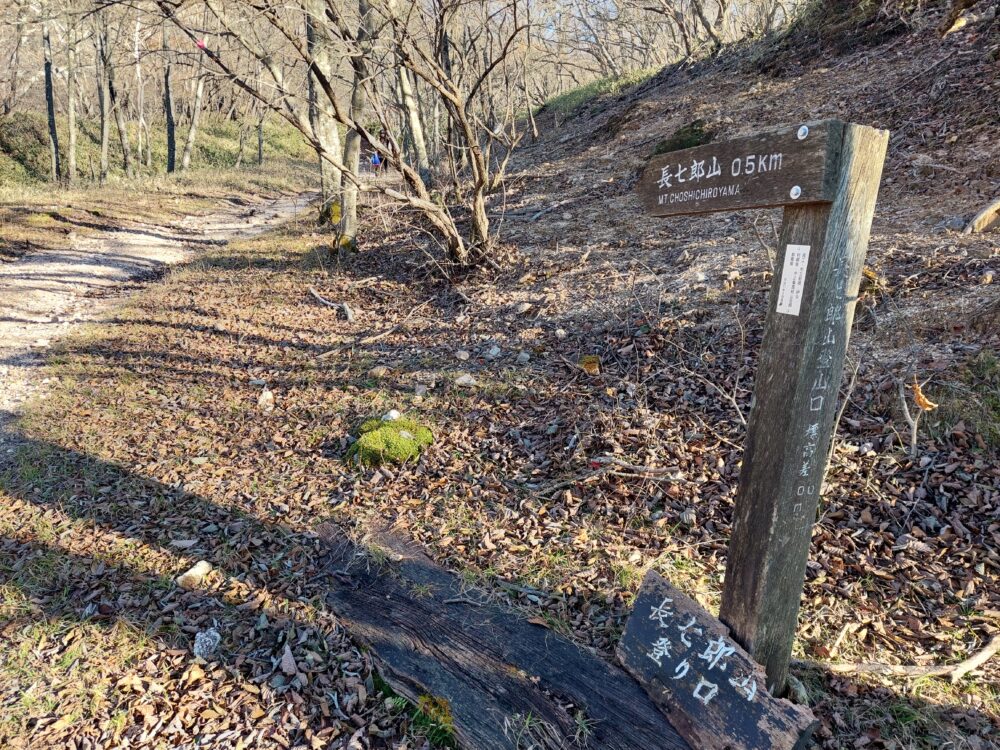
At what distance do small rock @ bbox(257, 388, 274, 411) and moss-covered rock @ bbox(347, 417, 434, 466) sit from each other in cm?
144

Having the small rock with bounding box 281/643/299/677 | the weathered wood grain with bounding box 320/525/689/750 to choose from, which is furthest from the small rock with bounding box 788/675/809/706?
the small rock with bounding box 281/643/299/677

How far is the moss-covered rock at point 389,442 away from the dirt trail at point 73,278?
3596 mm

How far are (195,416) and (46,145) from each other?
35.2 meters

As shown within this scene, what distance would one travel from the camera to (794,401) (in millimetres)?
2453

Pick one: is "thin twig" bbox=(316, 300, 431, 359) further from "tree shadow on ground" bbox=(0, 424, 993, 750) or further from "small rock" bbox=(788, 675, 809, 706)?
"small rock" bbox=(788, 675, 809, 706)

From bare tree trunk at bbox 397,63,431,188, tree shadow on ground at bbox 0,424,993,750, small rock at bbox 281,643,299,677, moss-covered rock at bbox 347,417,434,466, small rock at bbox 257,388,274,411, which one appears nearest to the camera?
tree shadow on ground at bbox 0,424,993,750

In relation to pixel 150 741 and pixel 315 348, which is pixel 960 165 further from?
pixel 150 741

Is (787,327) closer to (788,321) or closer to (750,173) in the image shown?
(788,321)

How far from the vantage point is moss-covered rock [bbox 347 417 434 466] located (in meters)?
5.18

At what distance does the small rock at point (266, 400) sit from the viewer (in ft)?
21.0

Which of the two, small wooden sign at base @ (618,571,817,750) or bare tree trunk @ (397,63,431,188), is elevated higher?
bare tree trunk @ (397,63,431,188)

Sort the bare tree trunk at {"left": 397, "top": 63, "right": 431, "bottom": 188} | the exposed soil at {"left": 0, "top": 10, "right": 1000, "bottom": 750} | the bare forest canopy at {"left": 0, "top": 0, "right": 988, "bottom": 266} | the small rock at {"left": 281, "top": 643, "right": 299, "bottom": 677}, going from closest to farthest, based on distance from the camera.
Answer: the exposed soil at {"left": 0, "top": 10, "right": 1000, "bottom": 750} < the small rock at {"left": 281, "top": 643, "right": 299, "bottom": 677} < the bare forest canopy at {"left": 0, "top": 0, "right": 988, "bottom": 266} < the bare tree trunk at {"left": 397, "top": 63, "right": 431, "bottom": 188}

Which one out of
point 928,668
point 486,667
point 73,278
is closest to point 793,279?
point 928,668

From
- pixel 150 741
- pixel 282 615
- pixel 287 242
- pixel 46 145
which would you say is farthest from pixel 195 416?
pixel 46 145
